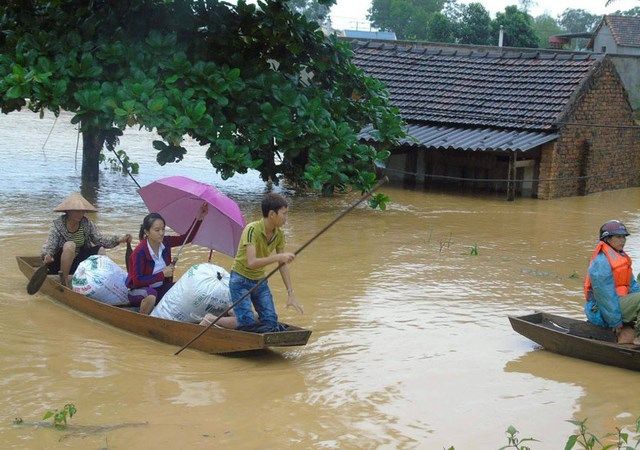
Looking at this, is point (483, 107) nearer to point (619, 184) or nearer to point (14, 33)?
point (619, 184)

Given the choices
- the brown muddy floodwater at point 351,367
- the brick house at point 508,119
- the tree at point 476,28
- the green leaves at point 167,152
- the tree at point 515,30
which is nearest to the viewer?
the brown muddy floodwater at point 351,367

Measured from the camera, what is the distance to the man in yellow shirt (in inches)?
315

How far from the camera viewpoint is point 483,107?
20.6m

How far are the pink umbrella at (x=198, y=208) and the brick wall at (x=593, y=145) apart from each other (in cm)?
1124

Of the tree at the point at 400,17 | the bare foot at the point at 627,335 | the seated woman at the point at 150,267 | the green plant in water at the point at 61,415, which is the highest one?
the tree at the point at 400,17

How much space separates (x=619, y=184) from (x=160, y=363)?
16680 mm

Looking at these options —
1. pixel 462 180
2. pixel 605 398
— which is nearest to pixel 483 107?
pixel 462 180

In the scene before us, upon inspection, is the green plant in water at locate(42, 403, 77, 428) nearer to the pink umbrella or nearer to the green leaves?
the pink umbrella

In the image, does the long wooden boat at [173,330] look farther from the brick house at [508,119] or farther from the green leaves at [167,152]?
the brick house at [508,119]

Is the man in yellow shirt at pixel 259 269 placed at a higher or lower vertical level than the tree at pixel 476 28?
lower

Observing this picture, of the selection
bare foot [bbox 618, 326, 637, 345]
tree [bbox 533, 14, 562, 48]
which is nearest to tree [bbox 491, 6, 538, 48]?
tree [bbox 533, 14, 562, 48]

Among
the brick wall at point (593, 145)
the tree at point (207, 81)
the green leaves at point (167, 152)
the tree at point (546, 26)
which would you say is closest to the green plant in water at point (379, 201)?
the tree at point (207, 81)

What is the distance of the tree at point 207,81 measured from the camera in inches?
580

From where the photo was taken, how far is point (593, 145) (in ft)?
68.6
